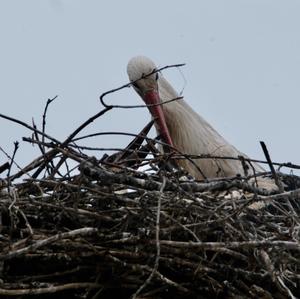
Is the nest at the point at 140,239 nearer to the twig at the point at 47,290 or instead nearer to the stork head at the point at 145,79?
the twig at the point at 47,290

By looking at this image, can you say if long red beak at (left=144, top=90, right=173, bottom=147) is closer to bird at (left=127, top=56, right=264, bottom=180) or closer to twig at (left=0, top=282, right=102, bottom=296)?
bird at (left=127, top=56, right=264, bottom=180)

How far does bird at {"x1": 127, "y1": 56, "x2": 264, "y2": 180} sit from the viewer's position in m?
4.89

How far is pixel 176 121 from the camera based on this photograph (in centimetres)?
508

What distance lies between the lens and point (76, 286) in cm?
280

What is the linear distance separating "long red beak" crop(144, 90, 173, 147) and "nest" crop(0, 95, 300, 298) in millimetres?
1807

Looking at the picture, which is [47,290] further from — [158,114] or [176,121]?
[176,121]

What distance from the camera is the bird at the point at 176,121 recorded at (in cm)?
489

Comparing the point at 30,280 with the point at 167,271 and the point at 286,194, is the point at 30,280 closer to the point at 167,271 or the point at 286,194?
the point at 167,271

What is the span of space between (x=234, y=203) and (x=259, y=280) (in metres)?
0.25

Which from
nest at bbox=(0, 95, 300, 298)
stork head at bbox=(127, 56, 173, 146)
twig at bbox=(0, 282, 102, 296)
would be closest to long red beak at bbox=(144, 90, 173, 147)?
stork head at bbox=(127, 56, 173, 146)

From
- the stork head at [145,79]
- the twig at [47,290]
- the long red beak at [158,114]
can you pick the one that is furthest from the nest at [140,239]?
the stork head at [145,79]

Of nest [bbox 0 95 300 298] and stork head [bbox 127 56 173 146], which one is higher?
stork head [bbox 127 56 173 146]

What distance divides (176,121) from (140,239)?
230 centimetres

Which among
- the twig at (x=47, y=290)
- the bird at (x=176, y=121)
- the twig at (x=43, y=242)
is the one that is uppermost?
the bird at (x=176, y=121)
